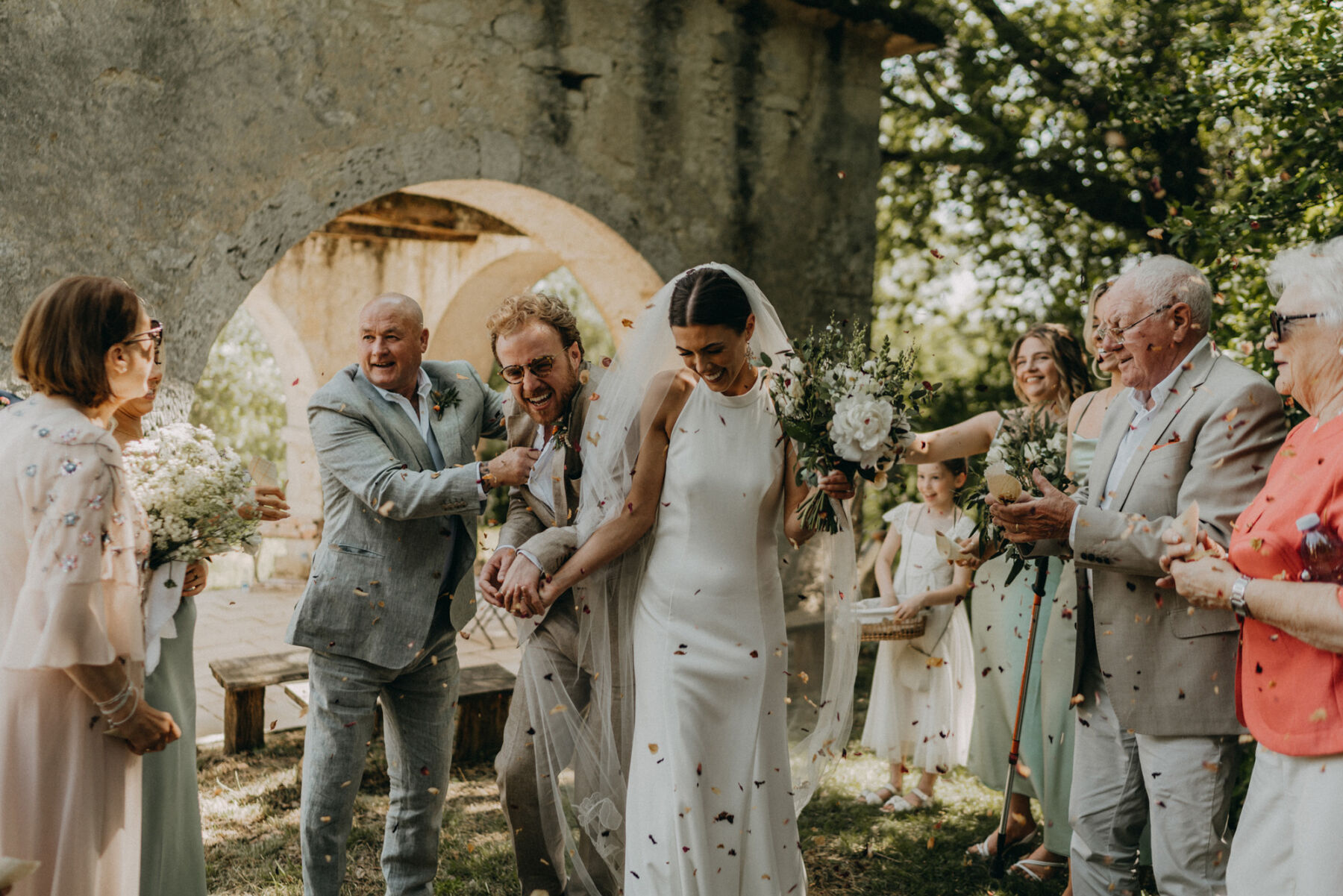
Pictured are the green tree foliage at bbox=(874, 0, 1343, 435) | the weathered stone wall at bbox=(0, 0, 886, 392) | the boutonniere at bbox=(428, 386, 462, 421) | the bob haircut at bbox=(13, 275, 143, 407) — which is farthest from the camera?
the green tree foliage at bbox=(874, 0, 1343, 435)

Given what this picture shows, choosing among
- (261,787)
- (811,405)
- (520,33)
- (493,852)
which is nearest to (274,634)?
(261,787)

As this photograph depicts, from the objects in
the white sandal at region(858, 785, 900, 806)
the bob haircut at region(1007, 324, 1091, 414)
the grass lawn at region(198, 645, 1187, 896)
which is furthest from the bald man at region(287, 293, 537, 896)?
the bob haircut at region(1007, 324, 1091, 414)

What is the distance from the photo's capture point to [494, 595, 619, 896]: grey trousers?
3.61 m

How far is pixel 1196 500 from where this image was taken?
3.12 meters

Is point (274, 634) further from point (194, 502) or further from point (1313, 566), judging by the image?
point (1313, 566)

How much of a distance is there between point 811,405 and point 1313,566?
145cm

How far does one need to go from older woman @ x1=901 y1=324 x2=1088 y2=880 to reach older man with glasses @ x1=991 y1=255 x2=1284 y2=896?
111 cm

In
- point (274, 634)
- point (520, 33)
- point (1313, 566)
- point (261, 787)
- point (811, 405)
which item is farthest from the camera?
point (274, 634)

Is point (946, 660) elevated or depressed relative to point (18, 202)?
depressed

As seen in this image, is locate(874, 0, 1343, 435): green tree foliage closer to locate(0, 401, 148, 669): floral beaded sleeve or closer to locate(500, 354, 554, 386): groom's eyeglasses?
locate(500, 354, 554, 386): groom's eyeglasses

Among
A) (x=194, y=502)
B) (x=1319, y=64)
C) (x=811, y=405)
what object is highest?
(x=1319, y=64)

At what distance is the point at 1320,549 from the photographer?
2.34 m

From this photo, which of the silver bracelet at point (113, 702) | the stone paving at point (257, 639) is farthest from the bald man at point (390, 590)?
the stone paving at point (257, 639)

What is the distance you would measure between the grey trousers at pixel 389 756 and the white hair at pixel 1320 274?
3.08 m
